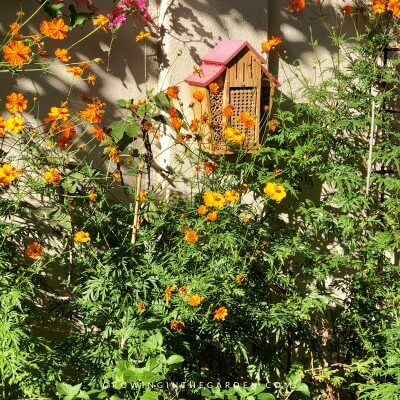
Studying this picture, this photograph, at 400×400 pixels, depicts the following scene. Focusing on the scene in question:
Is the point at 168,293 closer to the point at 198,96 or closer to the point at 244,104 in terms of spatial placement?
the point at 198,96

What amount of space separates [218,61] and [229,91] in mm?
167

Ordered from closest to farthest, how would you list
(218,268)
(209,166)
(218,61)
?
(218,268)
(209,166)
(218,61)

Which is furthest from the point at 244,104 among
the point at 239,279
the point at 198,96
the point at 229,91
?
the point at 239,279

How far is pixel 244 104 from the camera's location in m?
4.19

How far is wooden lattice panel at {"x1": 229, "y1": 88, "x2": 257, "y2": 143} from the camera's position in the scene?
163 inches

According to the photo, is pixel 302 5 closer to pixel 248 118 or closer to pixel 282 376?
pixel 248 118

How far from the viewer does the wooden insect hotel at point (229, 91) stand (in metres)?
4.07

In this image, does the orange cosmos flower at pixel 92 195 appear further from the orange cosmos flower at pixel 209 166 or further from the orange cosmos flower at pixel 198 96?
the orange cosmos flower at pixel 198 96

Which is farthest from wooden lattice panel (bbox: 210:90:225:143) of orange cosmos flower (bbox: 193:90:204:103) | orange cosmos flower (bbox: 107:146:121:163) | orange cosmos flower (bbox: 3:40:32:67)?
orange cosmos flower (bbox: 3:40:32:67)

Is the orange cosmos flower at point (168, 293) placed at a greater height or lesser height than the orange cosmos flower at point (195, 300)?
greater

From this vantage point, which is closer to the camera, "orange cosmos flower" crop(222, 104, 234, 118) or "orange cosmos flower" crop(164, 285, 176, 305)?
"orange cosmos flower" crop(164, 285, 176, 305)

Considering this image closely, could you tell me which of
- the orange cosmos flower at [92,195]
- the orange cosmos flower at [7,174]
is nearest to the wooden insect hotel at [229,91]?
the orange cosmos flower at [92,195]

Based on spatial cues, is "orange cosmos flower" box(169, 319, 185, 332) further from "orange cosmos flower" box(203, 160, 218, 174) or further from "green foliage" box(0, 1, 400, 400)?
"orange cosmos flower" box(203, 160, 218, 174)

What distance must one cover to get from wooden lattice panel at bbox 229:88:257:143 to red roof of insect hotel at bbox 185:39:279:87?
141 millimetres
